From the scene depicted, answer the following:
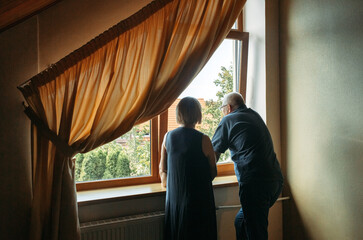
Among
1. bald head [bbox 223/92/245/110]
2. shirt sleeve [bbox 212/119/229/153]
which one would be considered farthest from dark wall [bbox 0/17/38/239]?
bald head [bbox 223/92/245/110]

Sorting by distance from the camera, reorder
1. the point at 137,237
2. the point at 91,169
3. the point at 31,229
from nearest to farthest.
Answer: the point at 31,229
the point at 137,237
the point at 91,169

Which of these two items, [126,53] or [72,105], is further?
[126,53]

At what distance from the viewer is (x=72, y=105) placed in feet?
5.80

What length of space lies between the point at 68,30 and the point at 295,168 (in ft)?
7.71

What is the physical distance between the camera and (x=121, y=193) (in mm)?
2096

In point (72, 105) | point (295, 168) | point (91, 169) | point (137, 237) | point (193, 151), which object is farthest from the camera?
point (295, 168)

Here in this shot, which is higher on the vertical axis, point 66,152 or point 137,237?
point 66,152

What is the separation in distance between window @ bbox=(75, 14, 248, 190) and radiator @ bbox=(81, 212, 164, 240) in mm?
376

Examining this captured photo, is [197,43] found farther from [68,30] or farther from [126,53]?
[68,30]

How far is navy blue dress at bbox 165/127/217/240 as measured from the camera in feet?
6.14

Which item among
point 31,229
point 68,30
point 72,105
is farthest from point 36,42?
point 31,229

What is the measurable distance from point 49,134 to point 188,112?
37.6 inches

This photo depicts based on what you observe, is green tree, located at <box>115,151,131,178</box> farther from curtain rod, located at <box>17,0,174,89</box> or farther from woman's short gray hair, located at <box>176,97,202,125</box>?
curtain rod, located at <box>17,0,174,89</box>

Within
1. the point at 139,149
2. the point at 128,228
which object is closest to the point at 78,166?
the point at 139,149
